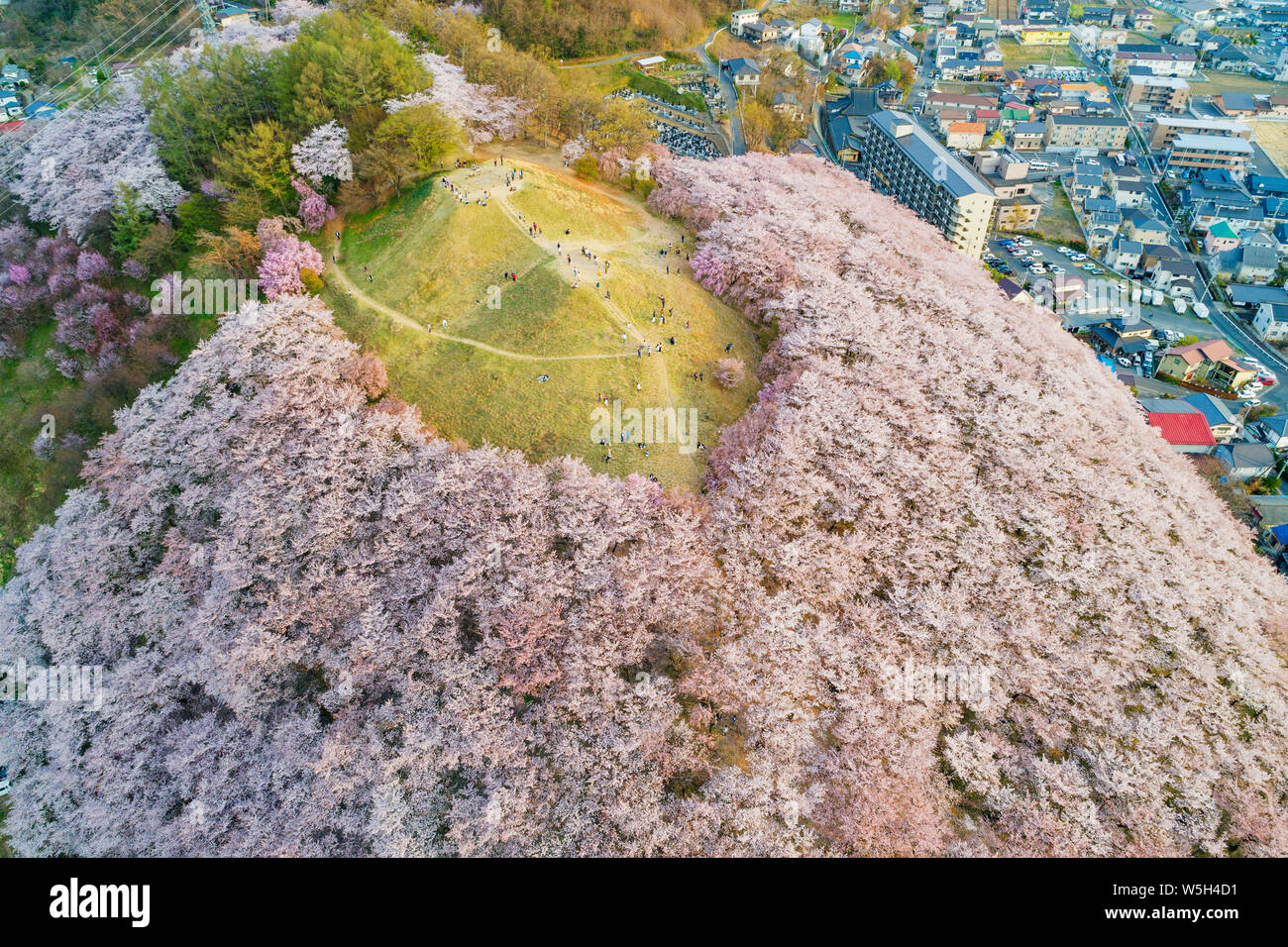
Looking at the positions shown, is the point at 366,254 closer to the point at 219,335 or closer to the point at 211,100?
the point at 219,335

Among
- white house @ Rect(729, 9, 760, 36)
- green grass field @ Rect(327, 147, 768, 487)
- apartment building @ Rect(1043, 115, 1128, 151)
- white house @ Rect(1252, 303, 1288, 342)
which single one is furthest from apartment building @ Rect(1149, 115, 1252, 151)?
green grass field @ Rect(327, 147, 768, 487)

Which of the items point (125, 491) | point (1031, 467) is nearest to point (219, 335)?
point (125, 491)

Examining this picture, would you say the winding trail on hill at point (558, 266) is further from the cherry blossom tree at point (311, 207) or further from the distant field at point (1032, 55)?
the distant field at point (1032, 55)

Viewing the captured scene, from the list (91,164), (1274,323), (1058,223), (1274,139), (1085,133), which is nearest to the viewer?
(91,164)

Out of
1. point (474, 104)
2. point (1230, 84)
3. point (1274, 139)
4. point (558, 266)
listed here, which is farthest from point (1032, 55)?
point (558, 266)

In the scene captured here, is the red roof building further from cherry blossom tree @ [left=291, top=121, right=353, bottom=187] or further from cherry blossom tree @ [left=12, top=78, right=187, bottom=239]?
cherry blossom tree @ [left=12, top=78, right=187, bottom=239]

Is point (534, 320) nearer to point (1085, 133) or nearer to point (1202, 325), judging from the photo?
point (1202, 325)
